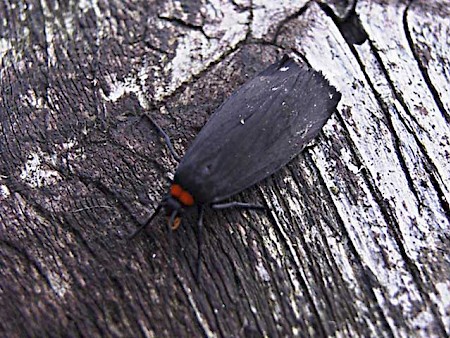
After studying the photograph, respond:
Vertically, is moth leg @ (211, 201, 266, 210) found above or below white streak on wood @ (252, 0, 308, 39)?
below

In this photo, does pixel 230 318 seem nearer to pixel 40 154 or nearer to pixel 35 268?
pixel 35 268

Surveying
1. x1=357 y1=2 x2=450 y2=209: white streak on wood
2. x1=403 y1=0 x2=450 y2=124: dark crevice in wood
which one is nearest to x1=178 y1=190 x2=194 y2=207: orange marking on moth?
x1=357 y1=2 x2=450 y2=209: white streak on wood

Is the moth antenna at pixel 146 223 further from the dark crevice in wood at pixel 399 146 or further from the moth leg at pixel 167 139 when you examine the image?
the dark crevice in wood at pixel 399 146

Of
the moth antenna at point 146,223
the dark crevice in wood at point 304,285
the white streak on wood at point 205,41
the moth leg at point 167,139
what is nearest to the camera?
the dark crevice in wood at point 304,285

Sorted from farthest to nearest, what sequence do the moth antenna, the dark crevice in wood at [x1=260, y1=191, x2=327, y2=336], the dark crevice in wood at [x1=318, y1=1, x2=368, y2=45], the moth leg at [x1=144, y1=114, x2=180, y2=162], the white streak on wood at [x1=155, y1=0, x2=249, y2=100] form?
the dark crevice in wood at [x1=318, y1=1, x2=368, y2=45], the white streak on wood at [x1=155, y1=0, x2=249, y2=100], the moth leg at [x1=144, y1=114, x2=180, y2=162], the moth antenna, the dark crevice in wood at [x1=260, y1=191, x2=327, y2=336]

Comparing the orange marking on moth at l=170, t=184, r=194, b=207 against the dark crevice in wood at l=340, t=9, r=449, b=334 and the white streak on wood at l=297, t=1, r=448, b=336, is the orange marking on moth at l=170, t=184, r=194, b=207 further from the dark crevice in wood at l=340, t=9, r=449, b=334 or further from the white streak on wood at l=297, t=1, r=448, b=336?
the dark crevice in wood at l=340, t=9, r=449, b=334

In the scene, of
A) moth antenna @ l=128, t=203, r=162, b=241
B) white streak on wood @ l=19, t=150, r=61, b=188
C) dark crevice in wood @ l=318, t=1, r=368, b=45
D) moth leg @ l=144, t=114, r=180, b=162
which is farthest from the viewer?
dark crevice in wood @ l=318, t=1, r=368, b=45

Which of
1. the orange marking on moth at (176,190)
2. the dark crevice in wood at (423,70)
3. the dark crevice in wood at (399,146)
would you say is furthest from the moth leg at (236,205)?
the dark crevice in wood at (423,70)

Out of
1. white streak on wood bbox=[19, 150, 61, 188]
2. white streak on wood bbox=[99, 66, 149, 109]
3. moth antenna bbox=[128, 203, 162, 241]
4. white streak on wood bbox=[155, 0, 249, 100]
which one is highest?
white streak on wood bbox=[155, 0, 249, 100]

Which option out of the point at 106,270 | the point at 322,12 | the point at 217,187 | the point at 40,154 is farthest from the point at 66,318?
the point at 322,12
